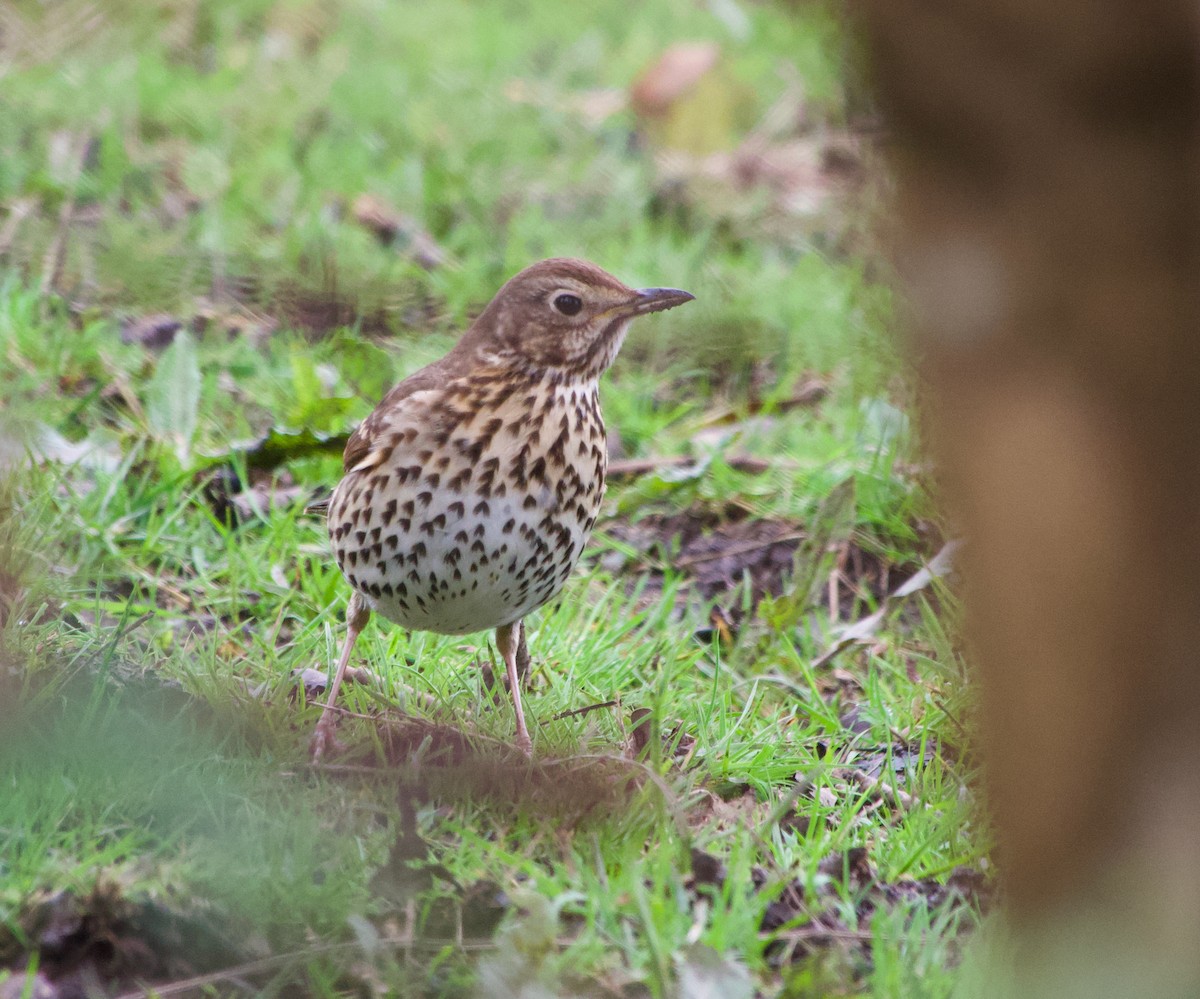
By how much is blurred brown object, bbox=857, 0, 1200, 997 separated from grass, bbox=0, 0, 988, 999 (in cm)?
33

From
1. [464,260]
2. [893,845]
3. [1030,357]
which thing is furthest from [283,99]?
[1030,357]

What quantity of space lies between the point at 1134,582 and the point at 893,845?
5.49 ft

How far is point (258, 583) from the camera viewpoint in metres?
4.36

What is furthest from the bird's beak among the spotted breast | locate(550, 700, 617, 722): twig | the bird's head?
locate(550, 700, 617, 722): twig

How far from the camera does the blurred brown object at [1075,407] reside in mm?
1646

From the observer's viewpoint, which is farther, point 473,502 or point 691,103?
point 691,103

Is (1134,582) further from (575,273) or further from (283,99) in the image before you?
(283,99)

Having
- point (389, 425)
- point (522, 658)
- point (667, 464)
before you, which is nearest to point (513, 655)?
point (522, 658)

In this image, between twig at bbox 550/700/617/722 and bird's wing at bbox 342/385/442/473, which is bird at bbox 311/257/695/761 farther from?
twig at bbox 550/700/617/722

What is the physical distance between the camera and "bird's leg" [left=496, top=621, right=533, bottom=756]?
11.8 ft

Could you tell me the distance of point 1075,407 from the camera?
A: 175 cm

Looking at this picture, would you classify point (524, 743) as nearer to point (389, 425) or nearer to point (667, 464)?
point (389, 425)

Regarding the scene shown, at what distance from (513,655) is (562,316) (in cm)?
84

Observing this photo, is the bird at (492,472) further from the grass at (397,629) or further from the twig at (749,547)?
the twig at (749,547)
